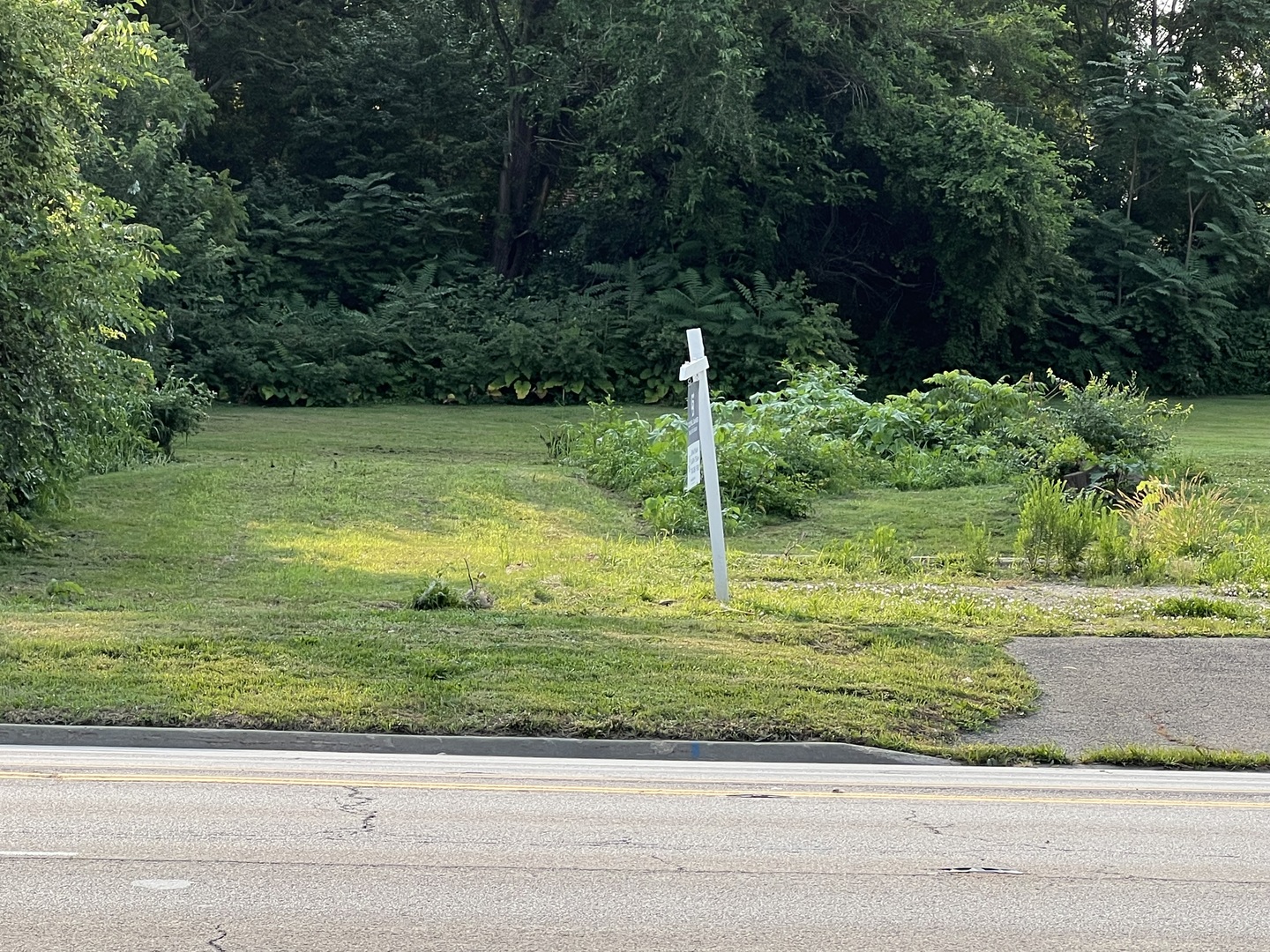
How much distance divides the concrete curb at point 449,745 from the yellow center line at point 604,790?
89 cm

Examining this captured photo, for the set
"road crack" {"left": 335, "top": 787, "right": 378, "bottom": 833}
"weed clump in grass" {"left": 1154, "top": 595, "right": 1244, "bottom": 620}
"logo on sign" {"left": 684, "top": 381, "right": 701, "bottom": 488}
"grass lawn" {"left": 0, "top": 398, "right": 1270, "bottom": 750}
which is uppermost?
"logo on sign" {"left": 684, "top": 381, "right": 701, "bottom": 488}

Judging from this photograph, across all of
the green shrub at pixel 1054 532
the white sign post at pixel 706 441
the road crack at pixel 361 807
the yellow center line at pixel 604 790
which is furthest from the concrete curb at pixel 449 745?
the green shrub at pixel 1054 532

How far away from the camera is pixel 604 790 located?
8016 mm

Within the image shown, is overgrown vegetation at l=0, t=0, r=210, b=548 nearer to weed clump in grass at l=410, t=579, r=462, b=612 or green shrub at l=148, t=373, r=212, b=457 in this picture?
weed clump in grass at l=410, t=579, r=462, b=612

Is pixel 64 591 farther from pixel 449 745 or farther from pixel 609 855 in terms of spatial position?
pixel 609 855

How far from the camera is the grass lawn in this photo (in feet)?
A: 31.1

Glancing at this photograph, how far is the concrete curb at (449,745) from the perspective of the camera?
8.96 metres

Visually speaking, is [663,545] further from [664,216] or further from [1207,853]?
[664,216]

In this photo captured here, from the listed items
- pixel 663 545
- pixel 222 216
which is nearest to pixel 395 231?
pixel 222 216

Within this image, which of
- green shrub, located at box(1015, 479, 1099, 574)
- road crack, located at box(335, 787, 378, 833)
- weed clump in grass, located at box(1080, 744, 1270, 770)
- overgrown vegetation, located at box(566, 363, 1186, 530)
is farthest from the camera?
overgrown vegetation, located at box(566, 363, 1186, 530)

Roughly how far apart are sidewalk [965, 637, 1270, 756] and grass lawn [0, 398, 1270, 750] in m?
0.26

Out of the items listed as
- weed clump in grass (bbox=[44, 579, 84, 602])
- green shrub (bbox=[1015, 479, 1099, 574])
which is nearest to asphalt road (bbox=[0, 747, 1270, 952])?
weed clump in grass (bbox=[44, 579, 84, 602])

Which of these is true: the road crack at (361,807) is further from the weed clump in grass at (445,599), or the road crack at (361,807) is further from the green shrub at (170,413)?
the green shrub at (170,413)

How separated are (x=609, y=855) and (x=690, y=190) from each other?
32700mm
